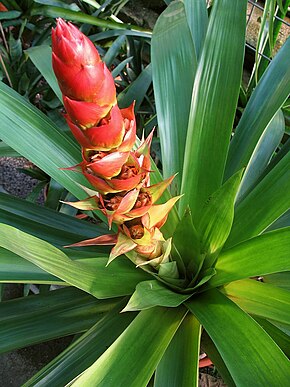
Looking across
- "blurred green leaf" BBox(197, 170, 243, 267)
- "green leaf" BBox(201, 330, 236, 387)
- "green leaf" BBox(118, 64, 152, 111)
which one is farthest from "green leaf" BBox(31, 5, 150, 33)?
"green leaf" BBox(201, 330, 236, 387)

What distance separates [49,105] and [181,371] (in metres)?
0.82

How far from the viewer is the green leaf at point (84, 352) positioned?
0.65 metres

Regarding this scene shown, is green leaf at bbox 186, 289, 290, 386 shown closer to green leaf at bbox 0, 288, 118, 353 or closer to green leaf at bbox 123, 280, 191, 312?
green leaf at bbox 123, 280, 191, 312

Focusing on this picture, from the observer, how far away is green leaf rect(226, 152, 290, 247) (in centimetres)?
63

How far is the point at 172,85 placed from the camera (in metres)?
0.76

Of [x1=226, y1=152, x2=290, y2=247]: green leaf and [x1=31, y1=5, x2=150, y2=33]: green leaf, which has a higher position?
[x1=226, y1=152, x2=290, y2=247]: green leaf

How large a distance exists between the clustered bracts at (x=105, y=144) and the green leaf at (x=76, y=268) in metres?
0.05

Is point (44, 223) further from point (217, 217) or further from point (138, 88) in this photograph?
point (138, 88)

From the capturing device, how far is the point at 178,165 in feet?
2.50

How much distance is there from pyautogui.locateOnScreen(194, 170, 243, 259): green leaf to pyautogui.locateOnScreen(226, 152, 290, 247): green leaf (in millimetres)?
50

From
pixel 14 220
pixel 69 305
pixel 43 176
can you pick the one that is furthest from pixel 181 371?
pixel 43 176

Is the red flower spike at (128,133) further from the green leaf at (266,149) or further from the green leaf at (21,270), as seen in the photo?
the green leaf at (266,149)

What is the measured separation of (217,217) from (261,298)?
4.7 inches

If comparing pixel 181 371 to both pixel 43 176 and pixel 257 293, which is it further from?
pixel 43 176
